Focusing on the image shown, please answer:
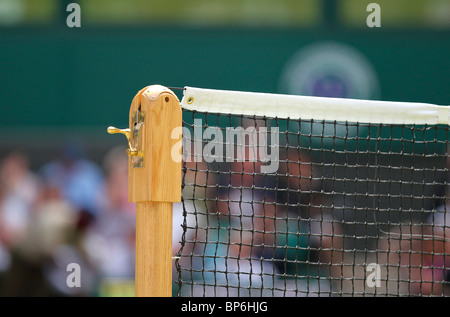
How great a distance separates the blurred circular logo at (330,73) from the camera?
10.2 m

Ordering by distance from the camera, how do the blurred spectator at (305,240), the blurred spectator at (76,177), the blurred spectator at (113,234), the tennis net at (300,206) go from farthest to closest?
the blurred spectator at (76,177) < the blurred spectator at (113,234) < the blurred spectator at (305,240) < the tennis net at (300,206)

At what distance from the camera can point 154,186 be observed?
3299 mm

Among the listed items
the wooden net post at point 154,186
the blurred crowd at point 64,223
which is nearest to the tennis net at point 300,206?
the wooden net post at point 154,186

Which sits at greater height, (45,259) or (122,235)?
(122,235)

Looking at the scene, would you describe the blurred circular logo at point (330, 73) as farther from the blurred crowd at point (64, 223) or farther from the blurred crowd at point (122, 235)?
the blurred crowd at point (64, 223)

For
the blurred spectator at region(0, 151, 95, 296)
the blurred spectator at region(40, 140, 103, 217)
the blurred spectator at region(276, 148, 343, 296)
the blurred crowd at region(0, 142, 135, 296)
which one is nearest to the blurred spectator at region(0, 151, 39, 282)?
the blurred crowd at region(0, 142, 135, 296)

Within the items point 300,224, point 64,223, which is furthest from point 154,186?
point 300,224

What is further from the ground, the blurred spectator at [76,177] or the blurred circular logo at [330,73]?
the blurred circular logo at [330,73]

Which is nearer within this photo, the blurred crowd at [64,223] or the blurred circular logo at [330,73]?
the blurred crowd at [64,223]

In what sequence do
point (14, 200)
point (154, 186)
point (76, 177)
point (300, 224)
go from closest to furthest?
point (154, 186), point (300, 224), point (14, 200), point (76, 177)

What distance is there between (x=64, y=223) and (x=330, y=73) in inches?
169

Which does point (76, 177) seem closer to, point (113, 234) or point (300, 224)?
point (113, 234)

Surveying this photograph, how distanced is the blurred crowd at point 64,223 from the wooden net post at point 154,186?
4.20 metres
